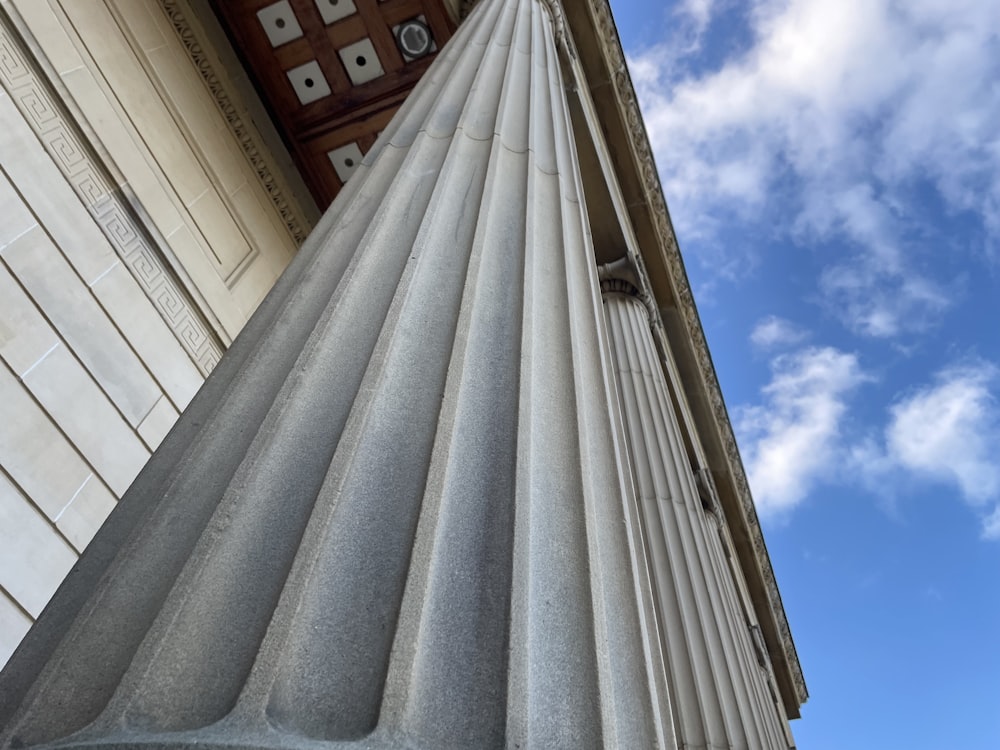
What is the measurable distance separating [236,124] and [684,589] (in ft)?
33.6

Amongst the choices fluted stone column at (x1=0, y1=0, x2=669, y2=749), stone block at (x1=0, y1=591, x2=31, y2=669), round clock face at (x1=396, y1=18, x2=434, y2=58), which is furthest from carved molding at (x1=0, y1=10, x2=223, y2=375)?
fluted stone column at (x1=0, y1=0, x2=669, y2=749)

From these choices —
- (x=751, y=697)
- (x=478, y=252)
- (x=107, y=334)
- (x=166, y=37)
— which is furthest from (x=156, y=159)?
(x=751, y=697)

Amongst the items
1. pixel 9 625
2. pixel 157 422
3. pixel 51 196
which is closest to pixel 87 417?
pixel 157 422

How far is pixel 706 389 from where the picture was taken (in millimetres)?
16125

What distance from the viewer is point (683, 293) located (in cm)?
1531

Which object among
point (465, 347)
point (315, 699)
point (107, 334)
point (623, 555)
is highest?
point (107, 334)

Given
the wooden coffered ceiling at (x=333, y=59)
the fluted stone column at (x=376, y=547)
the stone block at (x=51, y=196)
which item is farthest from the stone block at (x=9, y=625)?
the wooden coffered ceiling at (x=333, y=59)

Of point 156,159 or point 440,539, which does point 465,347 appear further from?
point 156,159

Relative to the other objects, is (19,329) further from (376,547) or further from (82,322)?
(376,547)

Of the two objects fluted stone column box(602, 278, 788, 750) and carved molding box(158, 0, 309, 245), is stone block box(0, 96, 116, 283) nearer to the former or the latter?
carved molding box(158, 0, 309, 245)

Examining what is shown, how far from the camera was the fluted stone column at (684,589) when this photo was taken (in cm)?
684

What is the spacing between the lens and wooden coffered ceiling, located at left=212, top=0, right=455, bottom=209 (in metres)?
11.9

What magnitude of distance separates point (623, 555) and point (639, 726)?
60 cm

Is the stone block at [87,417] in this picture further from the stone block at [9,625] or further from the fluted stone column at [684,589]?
the fluted stone column at [684,589]
